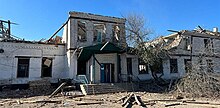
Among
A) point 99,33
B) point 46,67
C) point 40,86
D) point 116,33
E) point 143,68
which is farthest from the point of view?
point 143,68

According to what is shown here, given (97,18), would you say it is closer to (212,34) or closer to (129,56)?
(129,56)

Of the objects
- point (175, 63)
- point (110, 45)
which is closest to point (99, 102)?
point (110, 45)

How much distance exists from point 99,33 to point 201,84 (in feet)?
36.6

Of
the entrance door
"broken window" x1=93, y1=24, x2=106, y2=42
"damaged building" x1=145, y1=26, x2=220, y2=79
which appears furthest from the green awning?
"damaged building" x1=145, y1=26, x2=220, y2=79

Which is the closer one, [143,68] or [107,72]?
[107,72]

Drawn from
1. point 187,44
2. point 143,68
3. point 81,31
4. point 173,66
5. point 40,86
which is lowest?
point 40,86

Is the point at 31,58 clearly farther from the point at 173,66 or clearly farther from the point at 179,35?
the point at 179,35

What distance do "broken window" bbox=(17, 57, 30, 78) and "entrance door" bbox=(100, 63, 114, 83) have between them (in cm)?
704

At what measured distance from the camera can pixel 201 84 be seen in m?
13.3

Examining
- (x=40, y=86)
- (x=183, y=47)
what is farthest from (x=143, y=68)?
(x=40, y=86)

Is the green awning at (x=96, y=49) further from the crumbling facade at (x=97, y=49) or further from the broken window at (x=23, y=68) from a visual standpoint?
the broken window at (x=23, y=68)

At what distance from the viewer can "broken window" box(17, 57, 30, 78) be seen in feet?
57.3

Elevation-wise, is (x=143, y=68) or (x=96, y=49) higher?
(x=96, y=49)

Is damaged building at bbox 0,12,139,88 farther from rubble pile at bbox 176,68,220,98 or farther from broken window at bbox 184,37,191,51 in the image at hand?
broken window at bbox 184,37,191,51
